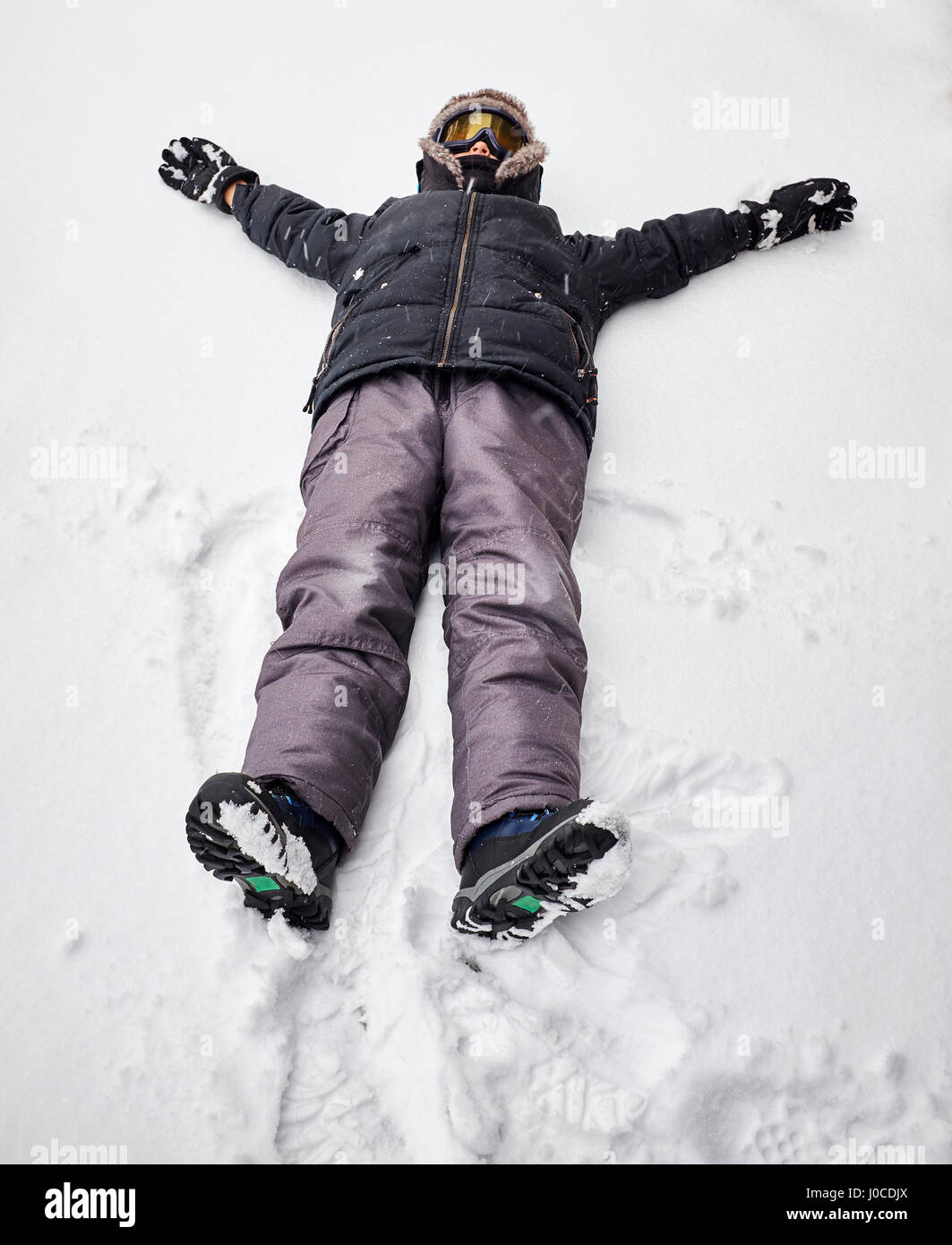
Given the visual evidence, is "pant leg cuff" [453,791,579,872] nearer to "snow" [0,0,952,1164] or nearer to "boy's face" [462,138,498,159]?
"snow" [0,0,952,1164]

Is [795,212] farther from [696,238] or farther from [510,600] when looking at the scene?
[510,600]

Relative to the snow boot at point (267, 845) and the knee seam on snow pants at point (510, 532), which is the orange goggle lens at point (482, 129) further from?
the snow boot at point (267, 845)

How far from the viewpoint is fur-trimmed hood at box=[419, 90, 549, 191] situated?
6.08 feet

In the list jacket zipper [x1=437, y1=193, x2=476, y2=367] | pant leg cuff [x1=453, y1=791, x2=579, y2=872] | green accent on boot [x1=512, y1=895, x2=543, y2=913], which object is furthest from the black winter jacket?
green accent on boot [x1=512, y1=895, x2=543, y2=913]

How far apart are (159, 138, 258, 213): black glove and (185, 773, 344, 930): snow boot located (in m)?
1.61

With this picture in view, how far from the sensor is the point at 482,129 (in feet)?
6.24

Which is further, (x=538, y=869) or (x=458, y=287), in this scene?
(x=458, y=287)

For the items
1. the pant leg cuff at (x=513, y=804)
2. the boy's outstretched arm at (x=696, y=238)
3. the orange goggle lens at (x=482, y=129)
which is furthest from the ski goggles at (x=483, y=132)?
the pant leg cuff at (x=513, y=804)

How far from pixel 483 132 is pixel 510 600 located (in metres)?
1.19

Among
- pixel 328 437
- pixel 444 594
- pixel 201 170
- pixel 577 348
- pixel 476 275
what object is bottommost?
pixel 444 594

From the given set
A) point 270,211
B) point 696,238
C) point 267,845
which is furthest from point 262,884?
point 696,238

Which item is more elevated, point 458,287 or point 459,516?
point 458,287

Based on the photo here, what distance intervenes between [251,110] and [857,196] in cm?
166

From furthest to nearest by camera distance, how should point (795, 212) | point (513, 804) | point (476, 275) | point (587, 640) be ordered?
point (795, 212), point (476, 275), point (587, 640), point (513, 804)
